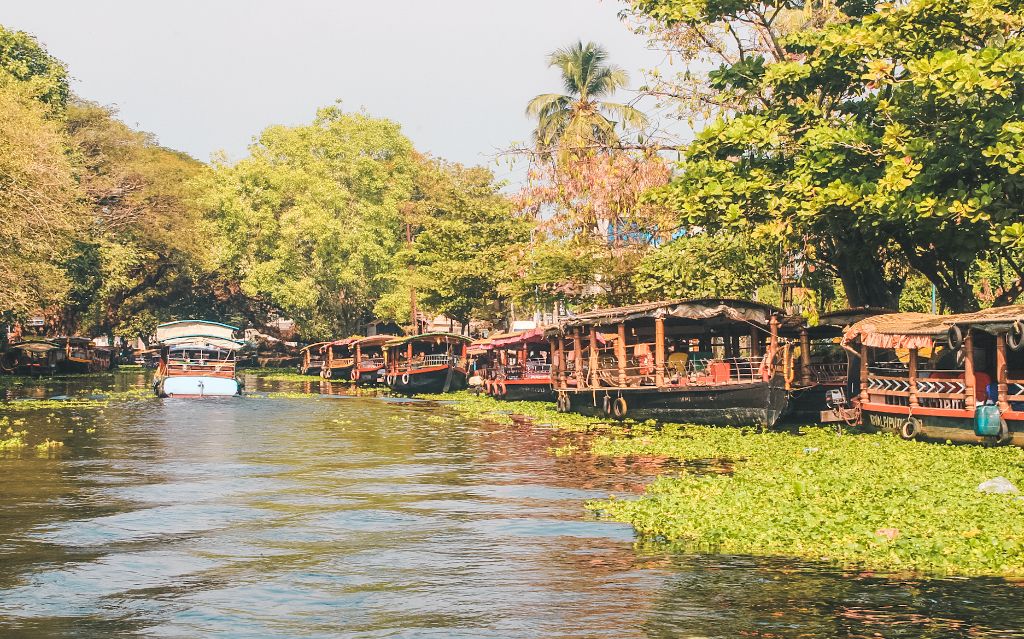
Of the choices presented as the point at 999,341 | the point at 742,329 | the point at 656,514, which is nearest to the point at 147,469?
the point at 656,514

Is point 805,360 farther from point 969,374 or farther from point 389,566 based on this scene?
point 389,566

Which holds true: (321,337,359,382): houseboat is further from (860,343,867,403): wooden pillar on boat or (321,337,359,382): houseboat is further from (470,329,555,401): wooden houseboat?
(860,343,867,403): wooden pillar on boat

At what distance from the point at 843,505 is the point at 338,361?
66.4 m

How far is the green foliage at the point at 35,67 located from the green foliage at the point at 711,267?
3931 centimetres

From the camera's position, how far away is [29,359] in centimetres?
7112

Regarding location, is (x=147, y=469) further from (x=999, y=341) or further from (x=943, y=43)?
(x=943, y=43)

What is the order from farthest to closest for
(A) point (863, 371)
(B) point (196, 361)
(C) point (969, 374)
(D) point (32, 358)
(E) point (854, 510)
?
(D) point (32, 358) → (B) point (196, 361) → (A) point (863, 371) → (C) point (969, 374) → (E) point (854, 510)

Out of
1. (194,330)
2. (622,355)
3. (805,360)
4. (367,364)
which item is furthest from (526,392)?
(367,364)

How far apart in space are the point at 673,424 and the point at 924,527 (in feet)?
62.2

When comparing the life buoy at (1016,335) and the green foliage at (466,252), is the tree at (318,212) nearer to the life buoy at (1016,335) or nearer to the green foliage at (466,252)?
the green foliage at (466,252)

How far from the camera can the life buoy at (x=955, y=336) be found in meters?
25.1

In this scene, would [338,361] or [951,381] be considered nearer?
[951,381]

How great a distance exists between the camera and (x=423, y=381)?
58812mm

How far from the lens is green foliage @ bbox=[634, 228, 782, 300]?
37.1 metres
